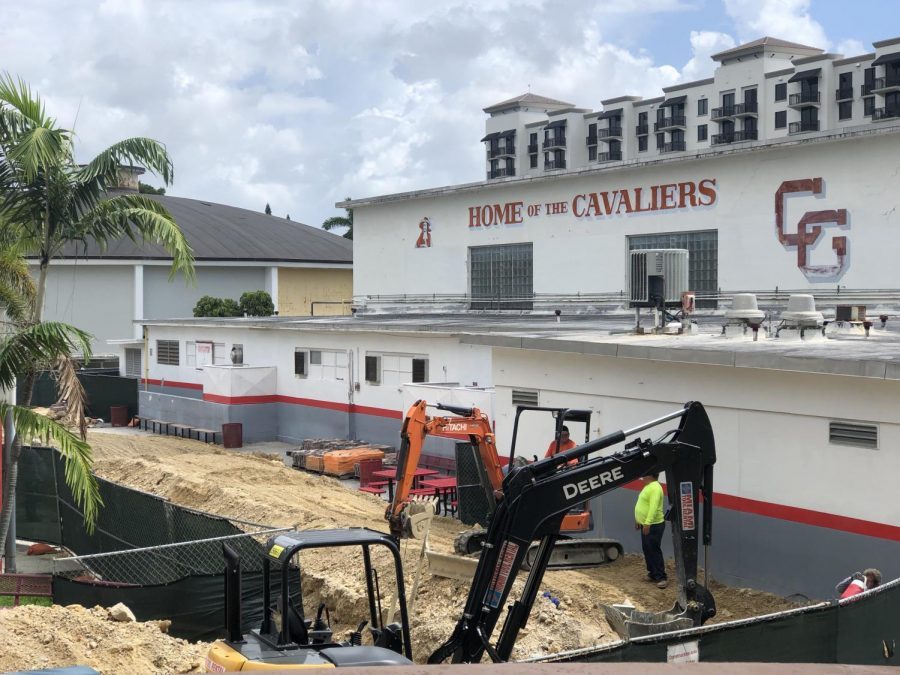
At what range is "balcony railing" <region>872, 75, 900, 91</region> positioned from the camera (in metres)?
96.2

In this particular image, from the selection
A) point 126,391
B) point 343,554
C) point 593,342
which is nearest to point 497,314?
point 126,391

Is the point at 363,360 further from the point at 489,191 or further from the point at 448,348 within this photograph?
the point at 489,191

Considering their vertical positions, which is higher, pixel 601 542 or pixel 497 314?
pixel 497 314

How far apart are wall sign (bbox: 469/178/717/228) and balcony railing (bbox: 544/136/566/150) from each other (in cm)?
8058

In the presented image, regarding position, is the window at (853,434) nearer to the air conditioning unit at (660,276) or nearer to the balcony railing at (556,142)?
the air conditioning unit at (660,276)

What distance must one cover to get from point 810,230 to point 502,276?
15.2m

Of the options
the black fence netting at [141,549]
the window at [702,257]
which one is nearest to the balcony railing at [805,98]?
the window at [702,257]

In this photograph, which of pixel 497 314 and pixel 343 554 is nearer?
pixel 343 554

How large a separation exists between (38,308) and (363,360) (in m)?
15.7

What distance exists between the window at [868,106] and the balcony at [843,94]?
2.21 m

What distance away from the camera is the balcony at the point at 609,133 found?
121 meters

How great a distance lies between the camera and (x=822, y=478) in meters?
16.6

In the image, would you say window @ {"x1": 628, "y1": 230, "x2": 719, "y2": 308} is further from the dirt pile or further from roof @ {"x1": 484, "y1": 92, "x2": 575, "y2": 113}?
roof @ {"x1": 484, "y1": 92, "x2": 575, "y2": 113}

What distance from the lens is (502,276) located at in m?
45.8
